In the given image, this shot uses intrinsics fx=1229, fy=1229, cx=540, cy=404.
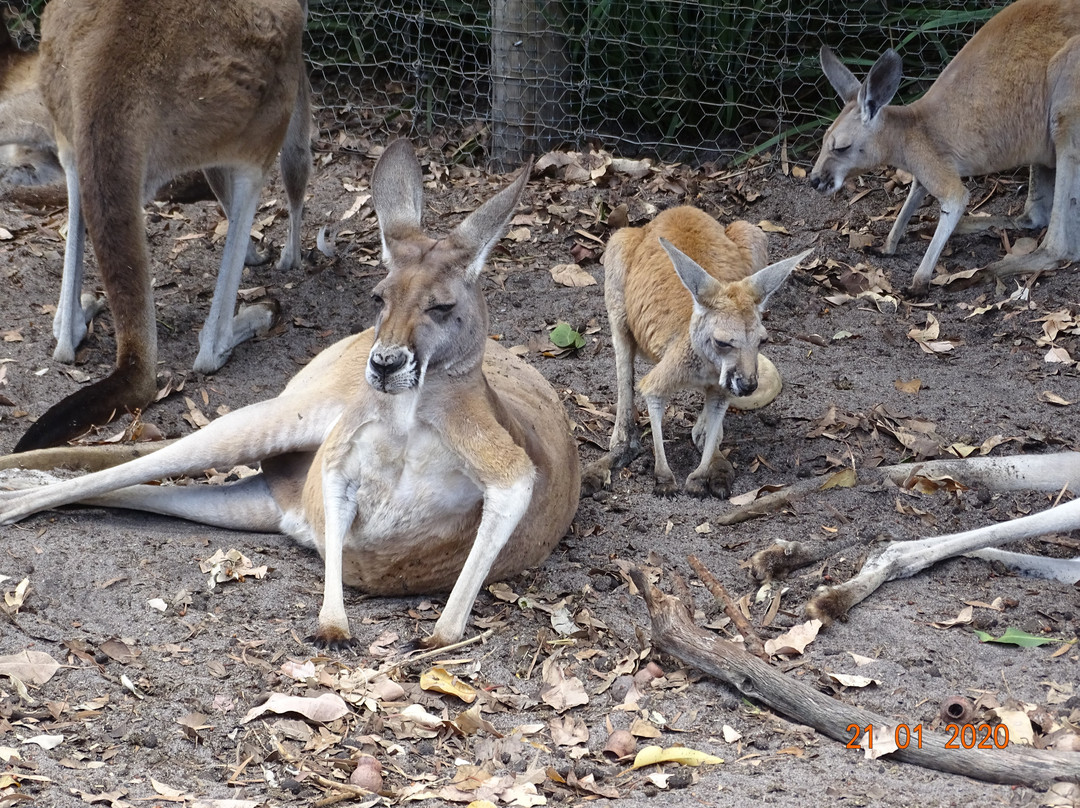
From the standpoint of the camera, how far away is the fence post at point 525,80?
6770 mm

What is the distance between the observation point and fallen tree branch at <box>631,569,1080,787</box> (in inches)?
96.4

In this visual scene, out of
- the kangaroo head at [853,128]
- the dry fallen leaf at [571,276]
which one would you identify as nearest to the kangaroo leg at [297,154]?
the dry fallen leaf at [571,276]

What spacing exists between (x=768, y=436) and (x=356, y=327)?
2.04 meters

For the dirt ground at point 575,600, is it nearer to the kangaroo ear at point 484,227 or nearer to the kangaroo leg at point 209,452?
the kangaroo leg at point 209,452

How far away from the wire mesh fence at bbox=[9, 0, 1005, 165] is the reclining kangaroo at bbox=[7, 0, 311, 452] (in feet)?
5.71

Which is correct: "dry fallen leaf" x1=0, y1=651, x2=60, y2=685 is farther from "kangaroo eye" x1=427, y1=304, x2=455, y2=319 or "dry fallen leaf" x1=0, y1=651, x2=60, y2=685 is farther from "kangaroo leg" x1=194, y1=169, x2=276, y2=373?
"kangaroo leg" x1=194, y1=169, x2=276, y2=373

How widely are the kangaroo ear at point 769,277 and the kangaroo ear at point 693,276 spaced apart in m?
0.14

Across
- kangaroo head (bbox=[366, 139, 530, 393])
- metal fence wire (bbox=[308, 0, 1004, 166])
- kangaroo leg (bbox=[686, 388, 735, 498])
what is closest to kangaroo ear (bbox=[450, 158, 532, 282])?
kangaroo head (bbox=[366, 139, 530, 393])

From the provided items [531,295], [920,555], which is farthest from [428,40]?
[920,555]

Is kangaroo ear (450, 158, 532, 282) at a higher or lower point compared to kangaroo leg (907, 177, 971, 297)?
higher

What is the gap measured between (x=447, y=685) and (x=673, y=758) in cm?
60

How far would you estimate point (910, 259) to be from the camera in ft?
20.1

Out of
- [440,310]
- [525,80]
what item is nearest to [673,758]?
[440,310]

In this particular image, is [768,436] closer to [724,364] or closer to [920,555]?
[724,364]
